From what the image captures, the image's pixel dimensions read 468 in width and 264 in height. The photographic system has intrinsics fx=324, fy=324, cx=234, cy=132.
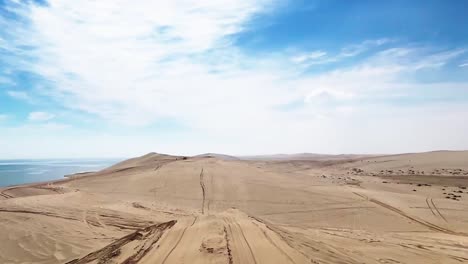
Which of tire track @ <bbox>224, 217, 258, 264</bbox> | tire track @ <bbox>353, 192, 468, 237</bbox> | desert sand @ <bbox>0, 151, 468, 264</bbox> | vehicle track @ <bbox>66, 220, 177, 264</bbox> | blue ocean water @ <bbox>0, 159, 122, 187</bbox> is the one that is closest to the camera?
tire track @ <bbox>224, 217, 258, 264</bbox>

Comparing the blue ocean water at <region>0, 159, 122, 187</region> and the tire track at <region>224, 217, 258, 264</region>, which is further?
the blue ocean water at <region>0, 159, 122, 187</region>

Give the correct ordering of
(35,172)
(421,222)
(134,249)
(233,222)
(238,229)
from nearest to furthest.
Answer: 1. (134,249)
2. (238,229)
3. (233,222)
4. (421,222)
5. (35,172)

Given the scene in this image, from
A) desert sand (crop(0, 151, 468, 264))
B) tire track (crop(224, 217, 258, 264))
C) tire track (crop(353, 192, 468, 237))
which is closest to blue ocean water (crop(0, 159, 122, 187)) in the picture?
desert sand (crop(0, 151, 468, 264))

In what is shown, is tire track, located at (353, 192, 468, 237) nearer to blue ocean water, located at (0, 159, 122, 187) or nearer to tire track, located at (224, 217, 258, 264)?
tire track, located at (224, 217, 258, 264)

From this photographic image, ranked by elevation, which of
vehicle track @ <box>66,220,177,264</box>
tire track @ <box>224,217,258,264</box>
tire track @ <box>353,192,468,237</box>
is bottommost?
tire track @ <box>353,192,468,237</box>

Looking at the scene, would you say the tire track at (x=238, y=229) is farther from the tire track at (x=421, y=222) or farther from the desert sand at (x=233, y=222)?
the tire track at (x=421, y=222)

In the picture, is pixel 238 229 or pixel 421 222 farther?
pixel 421 222

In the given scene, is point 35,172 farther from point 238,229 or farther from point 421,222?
point 421,222

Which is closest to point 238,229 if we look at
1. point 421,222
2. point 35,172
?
point 421,222
